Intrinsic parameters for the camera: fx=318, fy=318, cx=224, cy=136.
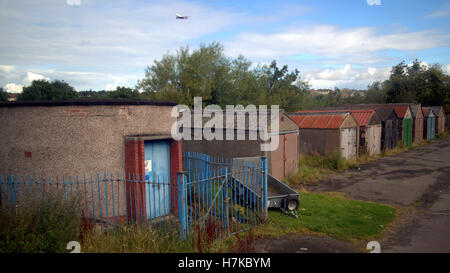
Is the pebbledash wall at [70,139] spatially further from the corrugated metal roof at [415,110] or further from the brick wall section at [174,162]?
the corrugated metal roof at [415,110]

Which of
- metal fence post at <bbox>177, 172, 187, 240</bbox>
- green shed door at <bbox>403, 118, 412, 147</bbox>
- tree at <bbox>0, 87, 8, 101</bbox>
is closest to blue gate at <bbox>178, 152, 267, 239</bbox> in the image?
metal fence post at <bbox>177, 172, 187, 240</bbox>

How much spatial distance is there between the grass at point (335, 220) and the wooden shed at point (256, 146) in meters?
2.86

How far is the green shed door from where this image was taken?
84.3 ft

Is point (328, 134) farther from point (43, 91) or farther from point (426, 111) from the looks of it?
point (43, 91)

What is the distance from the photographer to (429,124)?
31609 millimetres

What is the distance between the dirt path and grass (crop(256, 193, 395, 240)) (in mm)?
373

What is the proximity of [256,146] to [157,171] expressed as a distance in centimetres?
504

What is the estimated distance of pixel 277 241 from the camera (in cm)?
695

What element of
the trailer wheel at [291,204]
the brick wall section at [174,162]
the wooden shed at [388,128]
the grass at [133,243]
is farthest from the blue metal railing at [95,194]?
the wooden shed at [388,128]

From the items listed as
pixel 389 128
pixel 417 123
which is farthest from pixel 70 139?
pixel 417 123

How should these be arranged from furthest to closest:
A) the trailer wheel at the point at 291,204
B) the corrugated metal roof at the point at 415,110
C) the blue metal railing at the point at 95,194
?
the corrugated metal roof at the point at 415,110, the trailer wheel at the point at 291,204, the blue metal railing at the point at 95,194

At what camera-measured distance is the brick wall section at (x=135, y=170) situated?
24.2 ft

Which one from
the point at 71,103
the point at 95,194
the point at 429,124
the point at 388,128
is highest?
the point at 71,103
